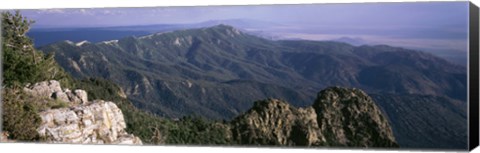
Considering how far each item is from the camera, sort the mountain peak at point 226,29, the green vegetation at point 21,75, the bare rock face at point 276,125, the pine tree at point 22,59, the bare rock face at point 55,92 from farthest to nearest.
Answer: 1. the pine tree at point 22,59
2. the bare rock face at point 55,92
3. the mountain peak at point 226,29
4. the bare rock face at point 276,125
5. the green vegetation at point 21,75

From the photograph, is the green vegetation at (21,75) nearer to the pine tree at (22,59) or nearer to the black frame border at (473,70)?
the pine tree at (22,59)

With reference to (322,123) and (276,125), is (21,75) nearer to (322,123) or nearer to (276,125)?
(276,125)

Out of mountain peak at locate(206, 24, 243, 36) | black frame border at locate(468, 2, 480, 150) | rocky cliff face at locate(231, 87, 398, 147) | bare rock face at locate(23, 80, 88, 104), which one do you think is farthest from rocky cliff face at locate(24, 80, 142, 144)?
black frame border at locate(468, 2, 480, 150)

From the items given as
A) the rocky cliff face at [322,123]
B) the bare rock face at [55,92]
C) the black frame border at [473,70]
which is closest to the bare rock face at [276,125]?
the rocky cliff face at [322,123]

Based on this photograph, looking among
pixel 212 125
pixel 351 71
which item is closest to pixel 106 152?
pixel 212 125

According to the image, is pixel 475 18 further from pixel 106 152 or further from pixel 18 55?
pixel 18 55
